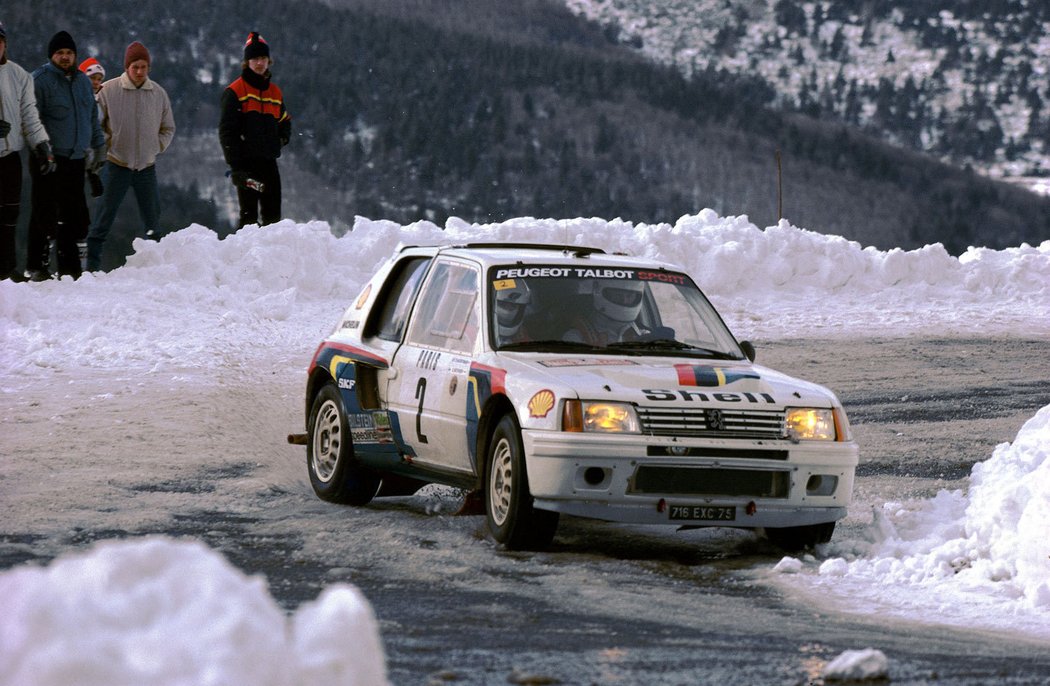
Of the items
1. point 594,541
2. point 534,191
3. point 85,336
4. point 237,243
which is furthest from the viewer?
point 534,191

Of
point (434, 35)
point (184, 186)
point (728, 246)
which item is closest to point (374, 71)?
point (434, 35)

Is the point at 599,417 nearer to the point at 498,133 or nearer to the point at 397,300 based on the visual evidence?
the point at 397,300

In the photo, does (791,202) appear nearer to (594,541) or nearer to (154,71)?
(154,71)

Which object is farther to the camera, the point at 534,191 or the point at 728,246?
the point at 534,191

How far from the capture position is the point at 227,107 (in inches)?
687

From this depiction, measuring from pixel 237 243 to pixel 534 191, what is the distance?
76657 millimetres

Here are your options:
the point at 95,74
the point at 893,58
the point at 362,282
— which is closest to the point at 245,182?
the point at 95,74

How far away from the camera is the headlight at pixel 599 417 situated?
782 centimetres

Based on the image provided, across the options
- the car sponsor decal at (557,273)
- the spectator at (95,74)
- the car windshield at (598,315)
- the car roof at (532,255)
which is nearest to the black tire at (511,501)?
the car windshield at (598,315)

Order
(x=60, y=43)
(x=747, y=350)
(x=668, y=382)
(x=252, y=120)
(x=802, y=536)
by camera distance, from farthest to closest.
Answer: (x=252, y=120), (x=60, y=43), (x=747, y=350), (x=802, y=536), (x=668, y=382)

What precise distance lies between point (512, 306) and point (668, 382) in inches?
44.6

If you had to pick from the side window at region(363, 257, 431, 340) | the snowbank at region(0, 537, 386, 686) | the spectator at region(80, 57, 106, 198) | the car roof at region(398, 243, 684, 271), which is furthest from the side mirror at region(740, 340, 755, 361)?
the spectator at region(80, 57, 106, 198)

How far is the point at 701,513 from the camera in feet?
26.0

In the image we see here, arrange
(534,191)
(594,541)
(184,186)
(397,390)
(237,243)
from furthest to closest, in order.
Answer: (534,191), (184,186), (237,243), (397,390), (594,541)
